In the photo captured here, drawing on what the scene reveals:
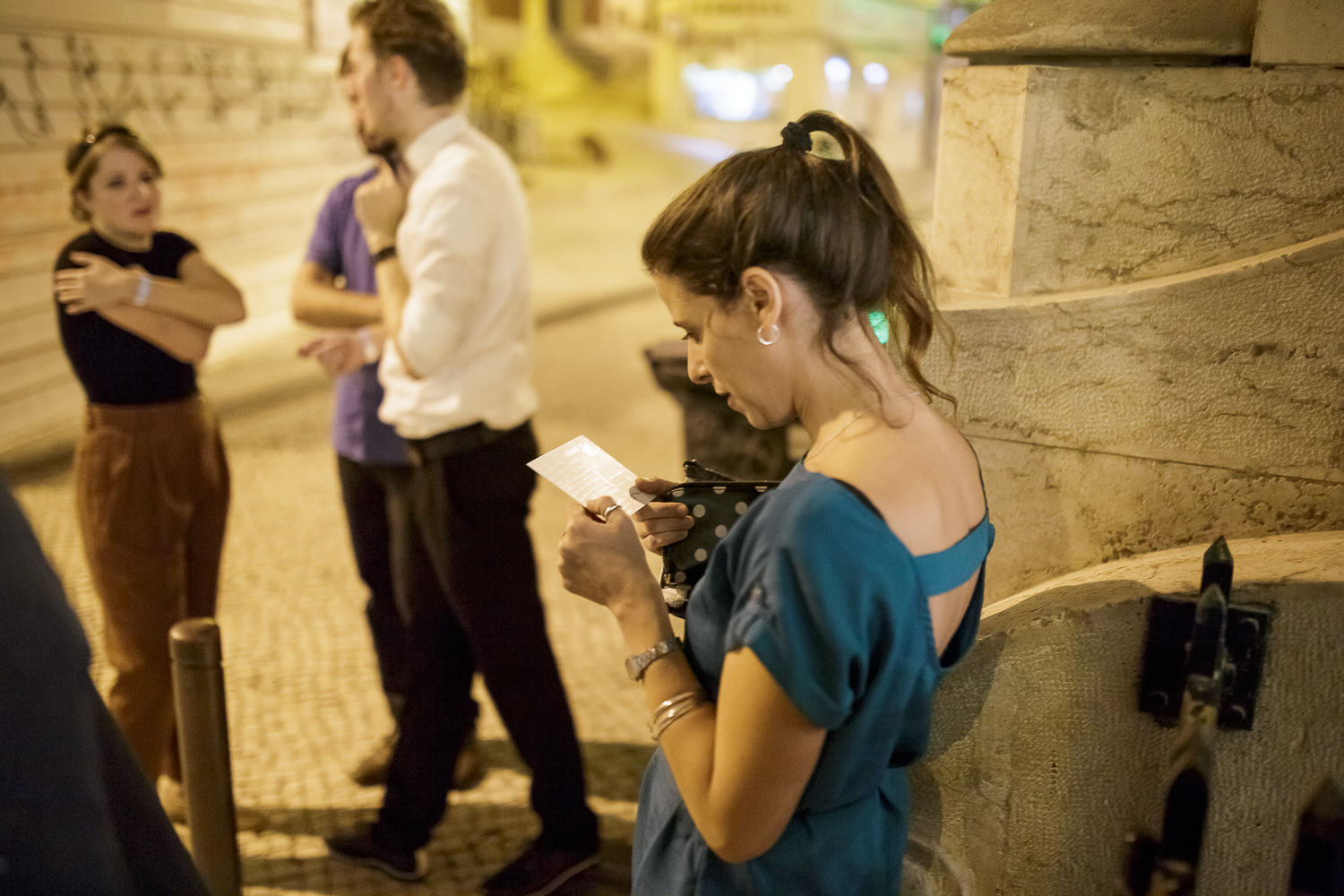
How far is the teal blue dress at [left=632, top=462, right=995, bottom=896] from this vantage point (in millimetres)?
1205

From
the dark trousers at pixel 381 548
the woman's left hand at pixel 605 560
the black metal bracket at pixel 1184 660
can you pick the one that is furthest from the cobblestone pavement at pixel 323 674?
the black metal bracket at pixel 1184 660

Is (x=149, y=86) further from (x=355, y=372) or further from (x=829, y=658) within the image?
(x=829, y=658)

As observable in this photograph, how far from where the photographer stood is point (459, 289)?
286cm

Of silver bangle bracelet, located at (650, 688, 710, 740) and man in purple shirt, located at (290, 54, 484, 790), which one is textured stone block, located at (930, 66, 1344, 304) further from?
man in purple shirt, located at (290, 54, 484, 790)

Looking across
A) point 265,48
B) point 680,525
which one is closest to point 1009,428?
point 680,525

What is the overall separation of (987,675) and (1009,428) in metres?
0.48

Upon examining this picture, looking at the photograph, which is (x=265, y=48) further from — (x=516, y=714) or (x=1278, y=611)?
(x=1278, y=611)

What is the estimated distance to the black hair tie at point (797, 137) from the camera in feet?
4.47

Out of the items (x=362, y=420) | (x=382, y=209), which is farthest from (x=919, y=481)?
(x=362, y=420)

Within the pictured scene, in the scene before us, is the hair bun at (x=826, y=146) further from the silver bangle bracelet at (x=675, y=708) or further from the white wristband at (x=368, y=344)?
the white wristband at (x=368, y=344)

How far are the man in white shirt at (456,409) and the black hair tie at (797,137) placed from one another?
163cm

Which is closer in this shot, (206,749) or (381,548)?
(206,749)

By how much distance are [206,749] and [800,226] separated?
197 centimetres

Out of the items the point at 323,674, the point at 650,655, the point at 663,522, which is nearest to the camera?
the point at 650,655
